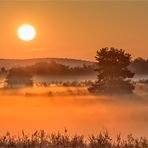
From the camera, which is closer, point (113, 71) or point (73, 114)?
point (73, 114)

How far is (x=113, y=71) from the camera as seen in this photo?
93.4 ft

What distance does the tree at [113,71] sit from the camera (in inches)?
1117

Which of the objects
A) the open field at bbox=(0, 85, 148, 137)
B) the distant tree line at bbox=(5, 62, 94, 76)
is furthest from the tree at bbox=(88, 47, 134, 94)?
the distant tree line at bbox=(5, 62, 94, 76)

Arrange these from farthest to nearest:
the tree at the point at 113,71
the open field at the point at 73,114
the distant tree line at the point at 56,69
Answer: the distant tree line at the point at 56,69 < the tree at the point at 113,71 < the open field at the point at 73,114

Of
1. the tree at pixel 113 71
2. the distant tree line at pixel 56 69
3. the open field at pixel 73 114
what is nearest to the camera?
the open field at pixel 73 114

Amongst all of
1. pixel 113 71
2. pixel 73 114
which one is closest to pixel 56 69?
pixel 113 71

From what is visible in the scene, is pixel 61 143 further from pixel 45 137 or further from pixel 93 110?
pixel 93 110

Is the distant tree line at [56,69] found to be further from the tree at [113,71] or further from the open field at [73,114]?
the open field at [73,114]

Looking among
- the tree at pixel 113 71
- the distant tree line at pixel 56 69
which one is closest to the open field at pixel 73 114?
the tree at pixel 113 71

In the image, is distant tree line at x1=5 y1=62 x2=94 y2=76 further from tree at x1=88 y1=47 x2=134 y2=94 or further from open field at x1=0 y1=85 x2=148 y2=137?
open field at x1=0 y1=85 x2=148 y2=137

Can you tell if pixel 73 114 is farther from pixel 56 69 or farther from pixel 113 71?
pixel 56 69

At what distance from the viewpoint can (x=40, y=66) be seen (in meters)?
46.3

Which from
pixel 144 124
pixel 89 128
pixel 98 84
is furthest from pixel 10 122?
pixel 98 84

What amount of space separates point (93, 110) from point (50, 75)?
25.0 meters
